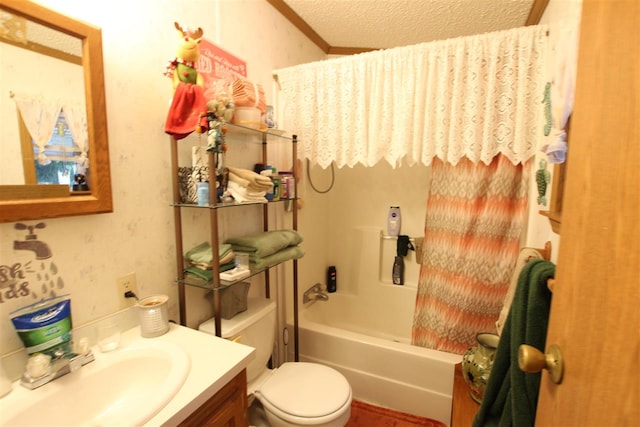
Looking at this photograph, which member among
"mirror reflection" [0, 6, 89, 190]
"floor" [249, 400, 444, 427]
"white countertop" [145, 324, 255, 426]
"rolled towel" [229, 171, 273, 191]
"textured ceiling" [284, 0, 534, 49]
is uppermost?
"textured ceiling" [284, 0, 534, 49]

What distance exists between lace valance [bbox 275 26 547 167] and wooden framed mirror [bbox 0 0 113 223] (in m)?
1.04

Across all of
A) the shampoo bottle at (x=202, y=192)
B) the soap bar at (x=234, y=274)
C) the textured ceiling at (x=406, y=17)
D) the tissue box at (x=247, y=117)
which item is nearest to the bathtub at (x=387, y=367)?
the soap bar at (x=234, y=274)

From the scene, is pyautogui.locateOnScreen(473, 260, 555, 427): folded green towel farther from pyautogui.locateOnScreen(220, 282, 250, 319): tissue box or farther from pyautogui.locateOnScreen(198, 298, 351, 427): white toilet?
pyautogui.locateOnScreen(220, 282, 250, 319): tissue box

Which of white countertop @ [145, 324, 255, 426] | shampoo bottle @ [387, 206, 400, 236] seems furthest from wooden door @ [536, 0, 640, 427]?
shampoo bottle @ [387, 206, 400, 236]

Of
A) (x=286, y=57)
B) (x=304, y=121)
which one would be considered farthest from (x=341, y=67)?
(x=286, y=57)

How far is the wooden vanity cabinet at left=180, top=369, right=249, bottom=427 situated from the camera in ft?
2.80

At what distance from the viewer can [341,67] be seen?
165cm

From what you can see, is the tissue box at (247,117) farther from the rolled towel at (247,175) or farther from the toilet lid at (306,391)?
the toilet lid at (306,391)

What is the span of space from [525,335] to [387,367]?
3.75 ft

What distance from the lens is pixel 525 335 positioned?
834mm

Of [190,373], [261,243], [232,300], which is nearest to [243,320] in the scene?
[232,300]

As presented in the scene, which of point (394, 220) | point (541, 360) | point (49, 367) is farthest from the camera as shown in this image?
point (394, 220)

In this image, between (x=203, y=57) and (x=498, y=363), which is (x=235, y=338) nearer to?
(x=498, y=363)

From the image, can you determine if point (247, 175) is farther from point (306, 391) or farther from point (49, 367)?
point (306, 391)
